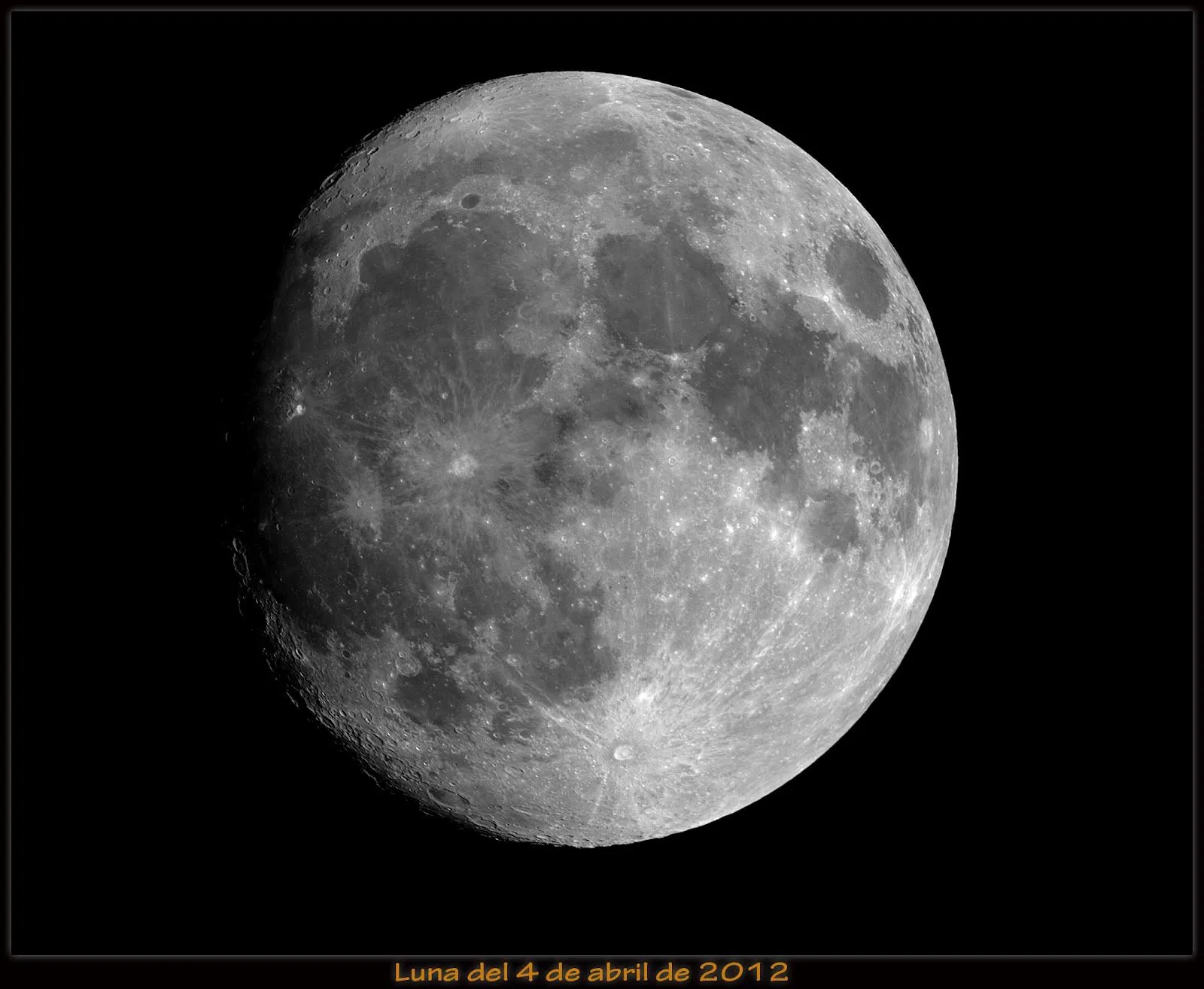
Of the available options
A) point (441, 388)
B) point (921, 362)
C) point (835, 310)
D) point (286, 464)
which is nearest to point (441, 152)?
point (441, 388)

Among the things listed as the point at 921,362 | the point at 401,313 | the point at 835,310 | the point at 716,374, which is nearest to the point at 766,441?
the point at 716,374

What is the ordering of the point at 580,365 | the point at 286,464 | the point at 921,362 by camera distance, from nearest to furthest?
the point at 580,365, the point at 286,464, the point at 921,362

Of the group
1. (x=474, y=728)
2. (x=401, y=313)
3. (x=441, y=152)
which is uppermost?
(x=441, y=152)

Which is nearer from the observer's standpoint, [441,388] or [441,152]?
[441,388]

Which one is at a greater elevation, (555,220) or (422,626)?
(555,220)

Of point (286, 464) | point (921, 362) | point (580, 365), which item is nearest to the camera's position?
point (580, 365)

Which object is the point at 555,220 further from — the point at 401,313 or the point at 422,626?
the point at 422,626
